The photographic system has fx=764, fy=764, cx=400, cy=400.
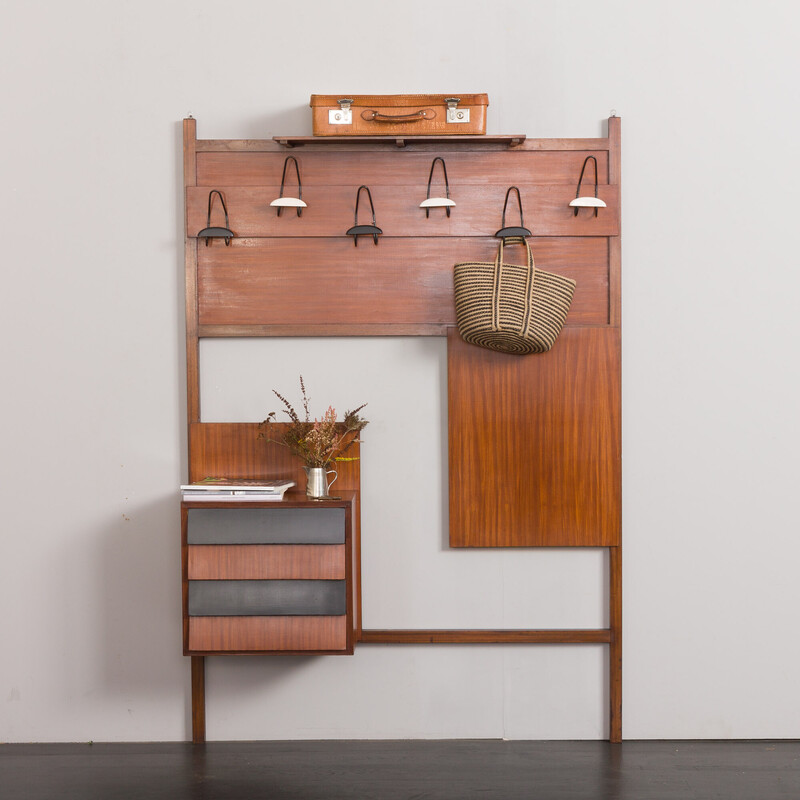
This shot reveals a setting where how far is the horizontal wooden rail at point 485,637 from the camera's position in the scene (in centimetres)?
304

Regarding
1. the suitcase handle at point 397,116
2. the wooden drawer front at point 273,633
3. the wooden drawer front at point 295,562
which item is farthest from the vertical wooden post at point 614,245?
the wooden drawer front at point 273,633

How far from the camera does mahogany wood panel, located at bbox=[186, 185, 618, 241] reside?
119 inches

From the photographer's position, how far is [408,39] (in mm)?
3021

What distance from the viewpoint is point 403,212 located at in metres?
3.03

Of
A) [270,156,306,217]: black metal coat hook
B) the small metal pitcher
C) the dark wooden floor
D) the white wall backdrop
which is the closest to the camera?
the dark wooden floor

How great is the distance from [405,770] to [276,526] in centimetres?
104

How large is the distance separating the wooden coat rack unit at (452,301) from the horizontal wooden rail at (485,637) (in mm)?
10

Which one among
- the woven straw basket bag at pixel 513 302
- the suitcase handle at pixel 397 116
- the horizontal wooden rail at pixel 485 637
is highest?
the suitcase handle at pixel 397 116

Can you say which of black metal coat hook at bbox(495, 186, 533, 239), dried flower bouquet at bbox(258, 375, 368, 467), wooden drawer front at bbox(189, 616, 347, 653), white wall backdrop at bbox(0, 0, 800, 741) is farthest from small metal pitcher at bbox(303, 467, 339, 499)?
black metal coat hook at bbox(495, 186, 533, 239)

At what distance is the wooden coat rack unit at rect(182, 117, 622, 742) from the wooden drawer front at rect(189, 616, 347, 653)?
326mm

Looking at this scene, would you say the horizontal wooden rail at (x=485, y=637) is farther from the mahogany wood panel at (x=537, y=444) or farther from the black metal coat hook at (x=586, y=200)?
the black metal coat hook at (x=586, y=200)

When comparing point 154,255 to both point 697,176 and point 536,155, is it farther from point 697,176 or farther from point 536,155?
point 697,176

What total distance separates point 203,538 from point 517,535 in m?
1.21

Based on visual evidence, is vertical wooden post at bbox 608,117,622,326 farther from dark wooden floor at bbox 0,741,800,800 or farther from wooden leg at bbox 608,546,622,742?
dark wooden floor at bbox 0,741,800,800
